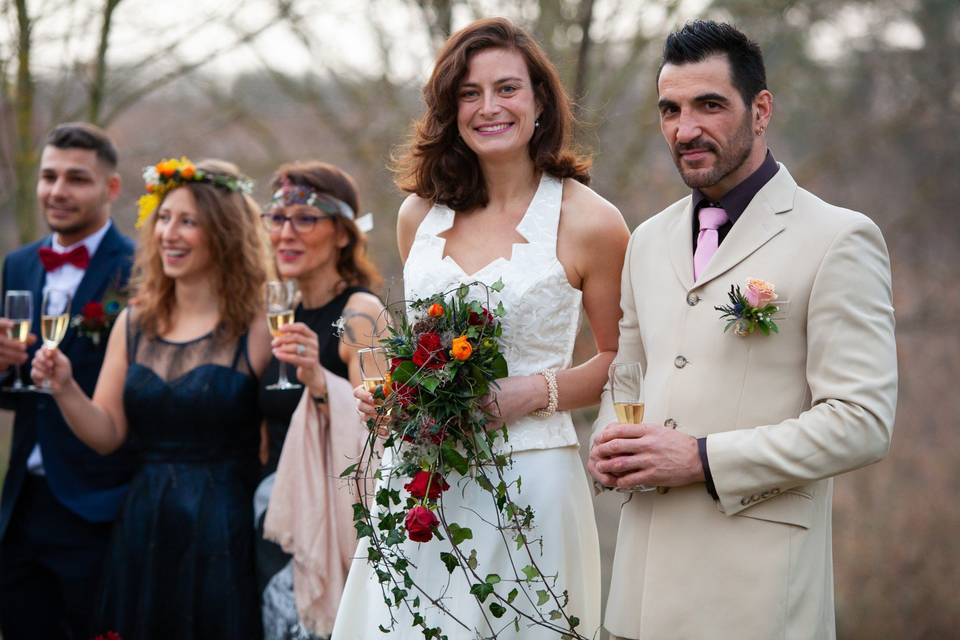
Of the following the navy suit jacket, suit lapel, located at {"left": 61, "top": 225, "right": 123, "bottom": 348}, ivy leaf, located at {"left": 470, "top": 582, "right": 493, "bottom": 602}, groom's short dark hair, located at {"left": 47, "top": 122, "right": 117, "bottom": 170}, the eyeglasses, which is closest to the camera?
ivy leaf, located at {"left": 470, "top": 582, "right": 493, "bottom": 602}

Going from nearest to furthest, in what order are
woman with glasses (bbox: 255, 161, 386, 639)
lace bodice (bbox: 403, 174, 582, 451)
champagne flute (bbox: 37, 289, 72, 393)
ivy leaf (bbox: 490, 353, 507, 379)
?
ivy leaf (bbox: 490, 353, 507, 379)
lace bodice (bbox: 403, 174, 582, 451)
woman with glasses (bbox: 255, 161, 386, 639)
champagne flute (bbox: 37, 289, 72, 393)

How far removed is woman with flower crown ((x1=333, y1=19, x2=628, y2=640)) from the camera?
3535 mm

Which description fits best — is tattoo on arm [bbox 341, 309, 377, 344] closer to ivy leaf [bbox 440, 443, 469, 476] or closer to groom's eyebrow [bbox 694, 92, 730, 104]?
ivy leaf [bbox 440, 443, 469, 476]

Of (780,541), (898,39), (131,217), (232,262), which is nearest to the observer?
(780,541)

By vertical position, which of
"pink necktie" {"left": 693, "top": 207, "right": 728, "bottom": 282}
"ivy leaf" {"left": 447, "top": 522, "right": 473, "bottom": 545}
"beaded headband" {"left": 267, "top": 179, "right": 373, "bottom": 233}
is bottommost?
"ivy leaf" {"left": 447, "top": 522, "right": 473, "bottom": 545}

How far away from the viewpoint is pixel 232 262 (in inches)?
203

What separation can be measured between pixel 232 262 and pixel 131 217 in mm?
4698

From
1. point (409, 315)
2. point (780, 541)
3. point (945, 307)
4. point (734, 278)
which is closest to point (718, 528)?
point (780, 541)

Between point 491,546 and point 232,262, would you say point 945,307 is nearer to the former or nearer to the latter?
point 232,262

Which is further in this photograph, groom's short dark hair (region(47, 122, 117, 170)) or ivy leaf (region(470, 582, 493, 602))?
groom's short dark hair (region(47, 122, 117, 170))

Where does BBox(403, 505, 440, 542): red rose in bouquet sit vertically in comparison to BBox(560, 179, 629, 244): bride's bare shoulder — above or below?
below

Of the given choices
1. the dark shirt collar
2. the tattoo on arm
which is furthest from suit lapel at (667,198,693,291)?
the tattoo on arm

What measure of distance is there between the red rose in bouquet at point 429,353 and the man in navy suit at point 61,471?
260cm

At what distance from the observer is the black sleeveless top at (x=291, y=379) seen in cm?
477
